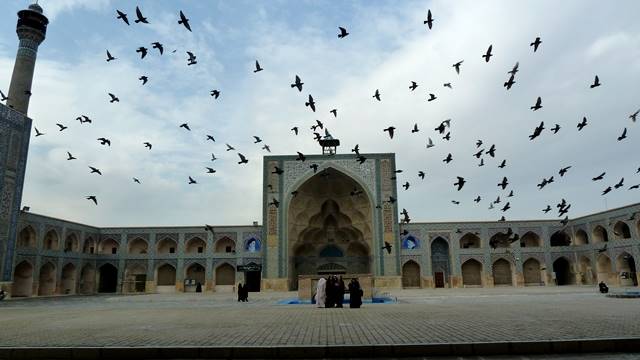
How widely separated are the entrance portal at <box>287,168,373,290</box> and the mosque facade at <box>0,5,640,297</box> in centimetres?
8

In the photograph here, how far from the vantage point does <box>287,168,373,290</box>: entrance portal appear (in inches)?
1363

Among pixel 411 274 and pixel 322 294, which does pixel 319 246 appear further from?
pixel 322 294

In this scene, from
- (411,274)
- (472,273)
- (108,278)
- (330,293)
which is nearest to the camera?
(330,293)

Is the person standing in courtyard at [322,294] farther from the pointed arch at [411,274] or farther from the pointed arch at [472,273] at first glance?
the pointed arch at [472,273]

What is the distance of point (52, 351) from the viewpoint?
241 inches

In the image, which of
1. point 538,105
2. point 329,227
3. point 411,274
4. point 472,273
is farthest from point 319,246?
point 538,105

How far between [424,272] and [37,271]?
86.5 ft

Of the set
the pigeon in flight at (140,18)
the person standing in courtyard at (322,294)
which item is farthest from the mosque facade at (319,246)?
the pigeon in flight at (140,18)

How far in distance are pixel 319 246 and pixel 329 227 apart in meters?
1.77

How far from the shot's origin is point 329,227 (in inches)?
1480

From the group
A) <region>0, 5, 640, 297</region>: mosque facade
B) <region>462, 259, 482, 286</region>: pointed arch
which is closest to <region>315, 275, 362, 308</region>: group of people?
<region>0, 5, 640, 297</region>: mosque facade

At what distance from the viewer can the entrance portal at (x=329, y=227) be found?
114 feet

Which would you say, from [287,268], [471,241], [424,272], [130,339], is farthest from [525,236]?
[130,339]

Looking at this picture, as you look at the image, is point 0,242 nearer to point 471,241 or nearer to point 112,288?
point 112,288
